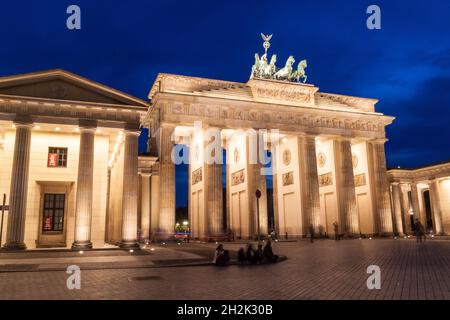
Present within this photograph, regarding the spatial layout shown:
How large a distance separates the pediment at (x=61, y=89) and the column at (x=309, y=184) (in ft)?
75.8

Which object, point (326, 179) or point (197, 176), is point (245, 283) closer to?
point (197, 176)

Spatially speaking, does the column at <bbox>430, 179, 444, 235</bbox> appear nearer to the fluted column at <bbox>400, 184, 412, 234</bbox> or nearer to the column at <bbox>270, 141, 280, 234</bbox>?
the fluted column at <bbox>400, 184, 412, 234</bbox>

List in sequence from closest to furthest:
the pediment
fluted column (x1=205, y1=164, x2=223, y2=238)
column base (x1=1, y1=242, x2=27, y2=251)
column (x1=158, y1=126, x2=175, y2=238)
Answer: column base (x1=1, y1=242, x2=27, y2=251), the pediment, column (x1=158, y1=126, x2=175, y2=238), fluted column (x1=205, y1=164, x2=223, y2=238)

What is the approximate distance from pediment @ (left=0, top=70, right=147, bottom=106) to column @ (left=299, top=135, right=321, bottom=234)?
23.1 metres

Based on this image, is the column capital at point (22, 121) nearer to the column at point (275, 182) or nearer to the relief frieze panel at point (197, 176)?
the relief frieze panel at point (197, 176)

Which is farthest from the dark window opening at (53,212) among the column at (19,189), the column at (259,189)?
the column at (259,189)

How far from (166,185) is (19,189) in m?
14.6

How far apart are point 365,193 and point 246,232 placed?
1754 centimetres

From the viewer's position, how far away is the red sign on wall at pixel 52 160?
30.5m

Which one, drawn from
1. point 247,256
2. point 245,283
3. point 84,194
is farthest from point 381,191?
point 245,283

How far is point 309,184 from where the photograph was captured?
148ft

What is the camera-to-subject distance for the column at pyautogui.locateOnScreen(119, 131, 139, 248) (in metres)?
28.1

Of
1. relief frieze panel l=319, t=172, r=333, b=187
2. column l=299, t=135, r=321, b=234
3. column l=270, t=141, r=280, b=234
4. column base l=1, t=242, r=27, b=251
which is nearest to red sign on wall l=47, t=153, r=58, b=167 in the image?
column base l=1, t=242, r=27, b=251
